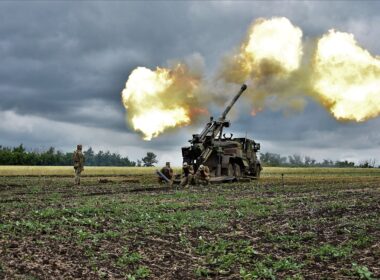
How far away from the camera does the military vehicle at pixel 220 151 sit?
42312 mm

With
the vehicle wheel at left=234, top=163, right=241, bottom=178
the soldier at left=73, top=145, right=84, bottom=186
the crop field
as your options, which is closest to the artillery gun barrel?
the vehicle wheel at left=234, top=163, right=241, bottom=178

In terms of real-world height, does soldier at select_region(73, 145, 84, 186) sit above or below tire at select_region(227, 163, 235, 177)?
above

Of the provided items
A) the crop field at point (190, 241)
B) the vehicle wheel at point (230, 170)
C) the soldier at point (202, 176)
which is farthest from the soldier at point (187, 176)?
the crop field at point (190, 241)

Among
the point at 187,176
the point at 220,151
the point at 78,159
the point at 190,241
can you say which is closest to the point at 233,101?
the point at 220,151

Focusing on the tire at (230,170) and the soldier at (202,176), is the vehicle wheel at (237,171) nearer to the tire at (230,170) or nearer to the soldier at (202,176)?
the tire at (230,170)

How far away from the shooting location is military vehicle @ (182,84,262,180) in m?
42.3

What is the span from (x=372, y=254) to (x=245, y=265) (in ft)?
10.1

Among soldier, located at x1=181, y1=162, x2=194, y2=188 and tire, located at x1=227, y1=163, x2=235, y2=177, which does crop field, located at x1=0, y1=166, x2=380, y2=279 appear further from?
tire, located at x1=227, y1=163, x2=235, y2=177

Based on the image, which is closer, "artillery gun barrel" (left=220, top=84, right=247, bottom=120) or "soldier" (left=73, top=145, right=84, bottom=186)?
"soldier" (left=73, top=145, right=84, bottom=186)

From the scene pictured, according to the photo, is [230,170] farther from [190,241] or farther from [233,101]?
[190,241]

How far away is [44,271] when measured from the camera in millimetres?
11594

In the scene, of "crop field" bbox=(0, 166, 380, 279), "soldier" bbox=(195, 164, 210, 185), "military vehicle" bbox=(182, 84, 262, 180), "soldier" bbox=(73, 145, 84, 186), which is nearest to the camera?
"crop field" bbox=(0, 166, 380, 279)

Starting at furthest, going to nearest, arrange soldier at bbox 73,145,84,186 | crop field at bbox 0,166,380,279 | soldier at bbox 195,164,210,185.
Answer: soldier at bbox 195,164,210,185 < soldier at bbox 73,145,84,186 < crop field at bbox 0,166,380,279

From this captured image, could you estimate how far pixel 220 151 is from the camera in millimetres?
42500
